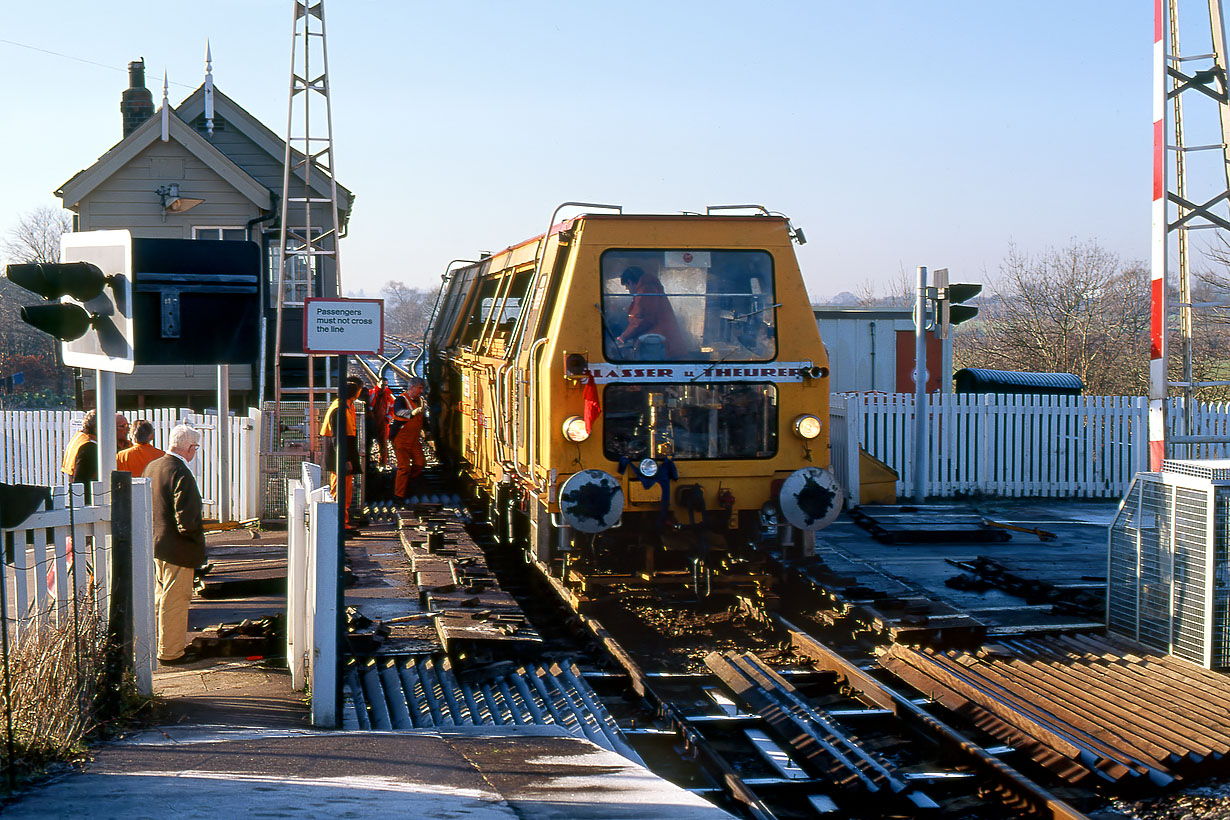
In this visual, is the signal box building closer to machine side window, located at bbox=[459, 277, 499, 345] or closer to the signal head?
machine side window, located at bbox=[459, 277, 499, 345]

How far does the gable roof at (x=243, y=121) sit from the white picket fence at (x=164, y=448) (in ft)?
31.4

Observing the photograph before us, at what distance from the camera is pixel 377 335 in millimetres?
7895

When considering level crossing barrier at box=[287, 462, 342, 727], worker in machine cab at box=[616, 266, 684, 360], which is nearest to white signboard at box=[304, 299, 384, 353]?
level crossing barrier at box=[287, 462, 342, 727]

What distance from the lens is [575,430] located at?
950cm

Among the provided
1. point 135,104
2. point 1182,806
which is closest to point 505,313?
point 1182,806

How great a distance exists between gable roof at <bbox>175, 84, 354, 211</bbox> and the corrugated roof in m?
12.9

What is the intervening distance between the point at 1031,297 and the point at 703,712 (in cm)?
3425

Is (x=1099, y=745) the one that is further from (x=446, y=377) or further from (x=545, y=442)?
(x=446, y=377)

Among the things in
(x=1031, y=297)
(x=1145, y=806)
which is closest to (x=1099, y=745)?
(x=1145, y=806)

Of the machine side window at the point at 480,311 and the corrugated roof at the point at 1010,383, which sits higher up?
the machine side window at the point at 480,311

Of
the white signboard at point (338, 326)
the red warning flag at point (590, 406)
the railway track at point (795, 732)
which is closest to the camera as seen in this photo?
the railway track at point (795, 732)

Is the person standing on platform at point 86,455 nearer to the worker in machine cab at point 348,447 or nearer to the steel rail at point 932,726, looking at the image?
the worker in machine cab at point 348,447

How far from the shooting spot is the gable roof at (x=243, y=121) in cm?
2583

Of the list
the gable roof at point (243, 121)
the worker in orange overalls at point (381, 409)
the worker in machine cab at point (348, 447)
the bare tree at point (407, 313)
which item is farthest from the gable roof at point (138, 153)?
the bare tree at point (407, 313)
